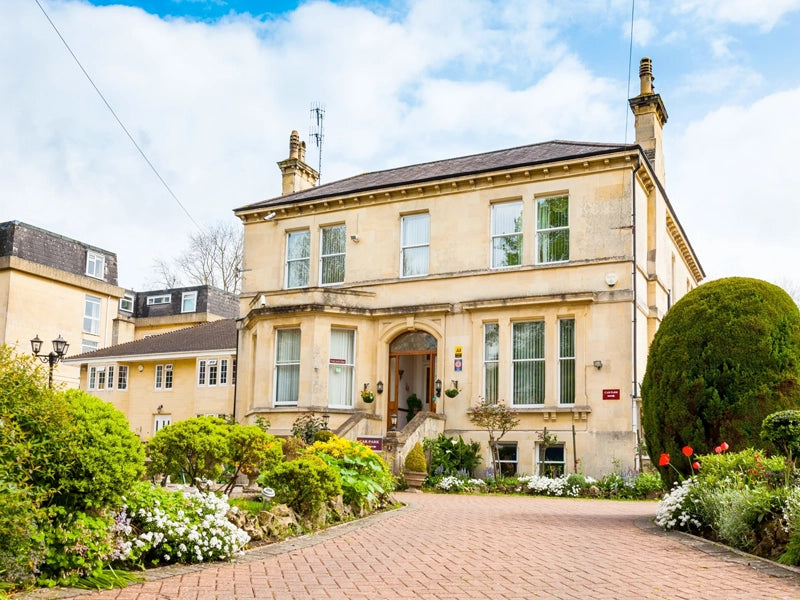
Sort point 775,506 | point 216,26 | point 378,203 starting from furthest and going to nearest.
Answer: point 378,203 → point 216,26 → point 775,506

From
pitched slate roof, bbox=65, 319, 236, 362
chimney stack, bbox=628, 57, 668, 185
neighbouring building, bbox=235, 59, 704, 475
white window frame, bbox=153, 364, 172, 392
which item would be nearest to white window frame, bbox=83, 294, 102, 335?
pitched slate roof, bbox=65, 319, 236, 362

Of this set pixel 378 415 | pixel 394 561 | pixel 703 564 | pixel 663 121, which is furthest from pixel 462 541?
pixel 663 121

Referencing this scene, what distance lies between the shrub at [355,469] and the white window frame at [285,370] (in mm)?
10028

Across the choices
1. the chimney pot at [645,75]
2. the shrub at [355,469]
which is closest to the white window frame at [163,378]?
the chimney pot at [645,75]

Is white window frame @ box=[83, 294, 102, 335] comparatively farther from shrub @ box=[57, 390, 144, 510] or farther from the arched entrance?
shrub @ box=[57, 390, 144, 510]

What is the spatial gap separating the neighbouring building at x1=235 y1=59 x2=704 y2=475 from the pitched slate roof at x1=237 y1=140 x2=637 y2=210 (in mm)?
111

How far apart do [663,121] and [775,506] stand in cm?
1870

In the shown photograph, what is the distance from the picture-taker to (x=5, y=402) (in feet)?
21.9

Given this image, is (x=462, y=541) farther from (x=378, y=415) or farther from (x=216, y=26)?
(x=378, y=415)

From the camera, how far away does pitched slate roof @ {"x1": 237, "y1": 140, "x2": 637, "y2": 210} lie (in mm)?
22016

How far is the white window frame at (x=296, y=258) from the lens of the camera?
25.4m

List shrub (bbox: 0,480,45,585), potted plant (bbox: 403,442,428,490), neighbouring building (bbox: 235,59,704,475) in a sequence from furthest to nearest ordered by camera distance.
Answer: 1. neighbouring building (bbox: 235,59,704,475)
2. potted plant (bbox: 403,442,428,490)
3. shrub (bbox: 0,480,45,585)

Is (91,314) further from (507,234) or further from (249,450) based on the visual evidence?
(249,450)

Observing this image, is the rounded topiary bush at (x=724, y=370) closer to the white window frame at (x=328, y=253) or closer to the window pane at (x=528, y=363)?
the window pane at (x=528, y=363)
